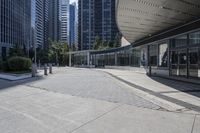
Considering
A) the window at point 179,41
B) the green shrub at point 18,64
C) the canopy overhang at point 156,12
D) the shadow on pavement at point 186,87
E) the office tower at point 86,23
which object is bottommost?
the shadow on pavement at point 186,87

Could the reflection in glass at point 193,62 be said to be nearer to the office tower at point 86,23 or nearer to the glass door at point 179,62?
the glass door at point 179,62

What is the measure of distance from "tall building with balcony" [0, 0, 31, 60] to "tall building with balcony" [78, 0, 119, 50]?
19.3 meters

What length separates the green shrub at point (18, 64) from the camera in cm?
3353

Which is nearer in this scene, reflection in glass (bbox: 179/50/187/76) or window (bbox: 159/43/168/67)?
reflection in glass (bbox: 179/50/187/76)

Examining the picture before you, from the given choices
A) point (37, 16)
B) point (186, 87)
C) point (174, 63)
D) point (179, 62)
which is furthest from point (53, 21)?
point (186, 87)

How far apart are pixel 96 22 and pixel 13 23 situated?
30472 mm

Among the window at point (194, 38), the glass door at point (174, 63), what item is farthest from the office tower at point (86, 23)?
the window at point (194, 38)

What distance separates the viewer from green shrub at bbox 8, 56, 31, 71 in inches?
1320

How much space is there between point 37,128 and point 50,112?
203cm

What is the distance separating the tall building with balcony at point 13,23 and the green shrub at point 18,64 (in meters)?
64.6

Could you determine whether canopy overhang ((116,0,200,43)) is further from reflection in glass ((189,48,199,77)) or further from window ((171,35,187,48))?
reflection in glass ((189,48,199,77))

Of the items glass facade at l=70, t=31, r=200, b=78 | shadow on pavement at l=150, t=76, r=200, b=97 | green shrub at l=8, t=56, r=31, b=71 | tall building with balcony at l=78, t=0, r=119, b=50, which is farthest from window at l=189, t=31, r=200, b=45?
tall building with balcony at l=78, t=0, r=119, b=50

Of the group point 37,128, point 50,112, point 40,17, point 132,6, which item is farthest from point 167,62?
point 40,17

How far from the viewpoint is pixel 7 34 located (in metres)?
103
